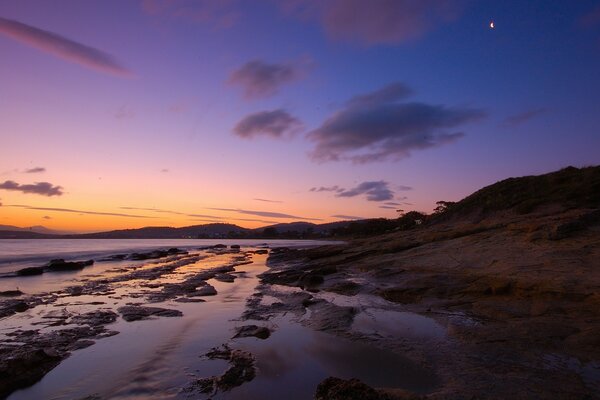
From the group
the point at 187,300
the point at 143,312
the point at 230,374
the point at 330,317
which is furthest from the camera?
the point at 187,300

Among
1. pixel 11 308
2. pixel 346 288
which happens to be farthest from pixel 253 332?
pixel 11 308

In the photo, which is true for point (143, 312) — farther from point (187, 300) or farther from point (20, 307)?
point (20, 307)

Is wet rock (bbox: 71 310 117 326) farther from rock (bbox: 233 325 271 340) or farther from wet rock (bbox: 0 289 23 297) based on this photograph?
wet rock (bbox: 0 289 23 297)

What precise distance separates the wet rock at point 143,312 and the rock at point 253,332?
3.03 m

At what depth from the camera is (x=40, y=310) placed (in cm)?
1272

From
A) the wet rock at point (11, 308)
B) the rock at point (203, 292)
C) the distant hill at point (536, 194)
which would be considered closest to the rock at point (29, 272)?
the wet rock at point (11, 308)

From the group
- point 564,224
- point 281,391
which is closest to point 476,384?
point 281,391

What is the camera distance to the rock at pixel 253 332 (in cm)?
909

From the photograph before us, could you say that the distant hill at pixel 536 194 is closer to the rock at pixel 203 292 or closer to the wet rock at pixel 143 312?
the rock at pixel 203 292

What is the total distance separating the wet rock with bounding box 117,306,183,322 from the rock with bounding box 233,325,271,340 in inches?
119

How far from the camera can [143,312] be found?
39.1 feet

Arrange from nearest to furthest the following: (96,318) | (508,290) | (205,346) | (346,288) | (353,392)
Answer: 1. (353,392)
2. (205,346)
3. (508,290)
4. (96,318)
5. (346,288)

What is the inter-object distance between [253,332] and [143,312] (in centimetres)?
Result: 462

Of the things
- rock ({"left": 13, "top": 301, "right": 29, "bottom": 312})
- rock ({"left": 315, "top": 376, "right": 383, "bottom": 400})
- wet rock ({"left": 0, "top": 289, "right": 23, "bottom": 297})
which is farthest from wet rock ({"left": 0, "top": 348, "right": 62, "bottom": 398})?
wet rock ({"left": 0, "top": 289, "right": 23, "bottom": 297})
